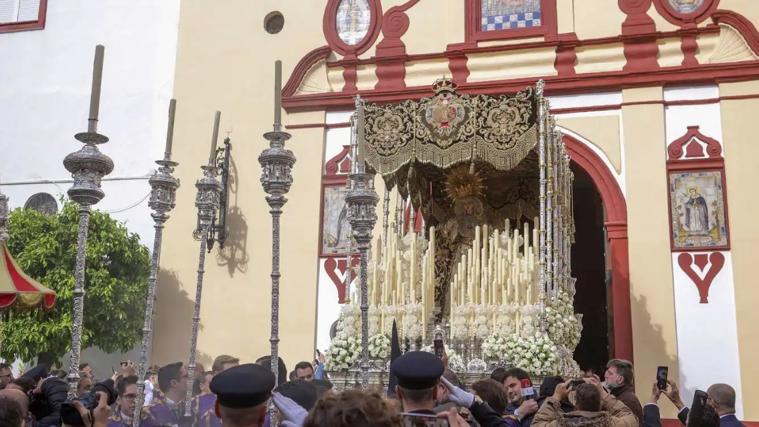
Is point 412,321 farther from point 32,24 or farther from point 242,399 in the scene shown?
point 32,24

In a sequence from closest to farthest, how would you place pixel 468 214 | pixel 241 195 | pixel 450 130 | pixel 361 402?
pixel 361 402, pixel 450 130, pixel 468 214, pixel 241 195

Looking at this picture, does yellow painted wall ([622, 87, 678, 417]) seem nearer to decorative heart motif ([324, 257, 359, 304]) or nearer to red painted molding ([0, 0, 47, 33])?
decorative heart motif ([324, 257, 359, 304])

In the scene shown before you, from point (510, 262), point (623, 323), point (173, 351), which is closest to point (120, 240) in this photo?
point (173, 351)

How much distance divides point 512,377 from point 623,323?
530 cm

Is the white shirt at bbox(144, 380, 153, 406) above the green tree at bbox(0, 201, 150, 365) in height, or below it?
below

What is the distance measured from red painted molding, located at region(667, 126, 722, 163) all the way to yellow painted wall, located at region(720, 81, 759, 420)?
0.47 feet

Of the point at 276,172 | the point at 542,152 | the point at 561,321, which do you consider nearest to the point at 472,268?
the point at 561,321

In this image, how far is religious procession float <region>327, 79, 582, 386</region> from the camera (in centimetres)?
826

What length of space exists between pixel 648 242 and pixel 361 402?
9257mm

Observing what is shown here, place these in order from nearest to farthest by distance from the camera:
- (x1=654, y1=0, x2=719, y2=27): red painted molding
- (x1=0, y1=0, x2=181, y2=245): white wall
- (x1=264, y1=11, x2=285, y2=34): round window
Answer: (x1=654, y1=0, x2=719, y2=27): red painted molding
(x1=264, y1=11, x2=285, y2=34): round window
(x1=0, y1=0, x2=181, y2=245): white wall

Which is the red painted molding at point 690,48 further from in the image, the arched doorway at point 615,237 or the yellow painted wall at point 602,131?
the arched doorway at point 615,237

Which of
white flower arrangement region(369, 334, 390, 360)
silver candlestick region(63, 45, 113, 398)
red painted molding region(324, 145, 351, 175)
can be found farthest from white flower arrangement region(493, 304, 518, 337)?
silver candlestick region(63, 45, 113, 398)

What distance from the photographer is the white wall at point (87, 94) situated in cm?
1338

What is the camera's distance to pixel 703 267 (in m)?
10.5
